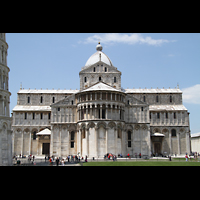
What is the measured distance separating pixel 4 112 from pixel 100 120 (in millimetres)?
21758

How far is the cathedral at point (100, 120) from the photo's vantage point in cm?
5069

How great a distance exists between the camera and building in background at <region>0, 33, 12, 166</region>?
3039 cm

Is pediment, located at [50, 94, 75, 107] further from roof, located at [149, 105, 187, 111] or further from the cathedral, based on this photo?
roof, located at [149, 105, 187, 111]

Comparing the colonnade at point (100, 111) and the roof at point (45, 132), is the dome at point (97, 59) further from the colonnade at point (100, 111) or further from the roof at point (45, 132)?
the roof at point (45, 132)

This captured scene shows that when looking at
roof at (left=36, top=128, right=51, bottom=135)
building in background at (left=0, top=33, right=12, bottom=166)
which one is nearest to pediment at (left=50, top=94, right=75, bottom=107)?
roof at (left=36, top=128, right=51, bottom=135)

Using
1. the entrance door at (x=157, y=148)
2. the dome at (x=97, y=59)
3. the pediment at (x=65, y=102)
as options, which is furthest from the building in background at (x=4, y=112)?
the entrance door at (x=157, y=148)

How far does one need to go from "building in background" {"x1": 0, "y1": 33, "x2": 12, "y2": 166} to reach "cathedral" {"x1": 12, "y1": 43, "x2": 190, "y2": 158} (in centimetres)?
2056

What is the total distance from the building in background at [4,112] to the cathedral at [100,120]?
67.5 ft

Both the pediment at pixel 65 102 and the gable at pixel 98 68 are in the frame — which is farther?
the gable at pixel 98 68

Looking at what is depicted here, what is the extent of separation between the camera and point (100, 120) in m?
50.1
